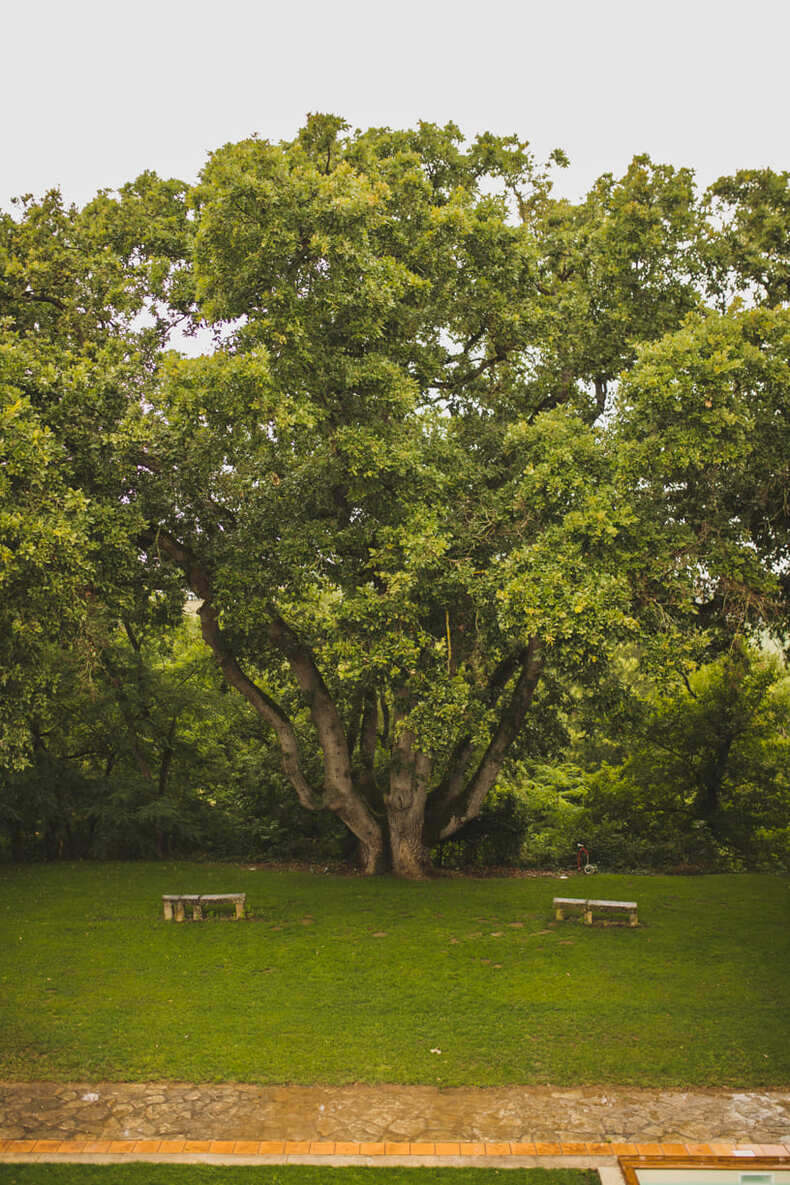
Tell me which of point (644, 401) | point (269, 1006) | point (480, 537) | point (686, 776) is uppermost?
point (644, 401)

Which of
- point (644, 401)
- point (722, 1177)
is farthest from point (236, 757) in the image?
point (722, 1177)

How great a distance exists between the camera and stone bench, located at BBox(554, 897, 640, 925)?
38.0 ft

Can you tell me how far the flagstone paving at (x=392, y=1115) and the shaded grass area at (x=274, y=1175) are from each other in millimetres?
388

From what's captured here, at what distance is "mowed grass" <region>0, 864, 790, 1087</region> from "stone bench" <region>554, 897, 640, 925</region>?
21cm

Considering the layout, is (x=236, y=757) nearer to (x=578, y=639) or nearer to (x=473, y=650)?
(x=473, y=650)

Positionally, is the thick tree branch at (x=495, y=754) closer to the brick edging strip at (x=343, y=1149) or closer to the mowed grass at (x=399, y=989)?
→ the mowed grass at (x=399, y=989)

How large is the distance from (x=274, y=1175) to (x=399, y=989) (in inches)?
142

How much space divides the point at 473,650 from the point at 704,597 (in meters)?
3.39

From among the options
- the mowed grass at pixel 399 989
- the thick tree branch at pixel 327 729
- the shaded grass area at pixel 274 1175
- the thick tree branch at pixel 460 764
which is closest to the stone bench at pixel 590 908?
the mowed grass at pixel 399 989

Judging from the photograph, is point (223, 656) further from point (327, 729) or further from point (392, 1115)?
point (392, 1115)

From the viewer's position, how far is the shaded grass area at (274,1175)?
5652 mm

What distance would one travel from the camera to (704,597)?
11.2 metres

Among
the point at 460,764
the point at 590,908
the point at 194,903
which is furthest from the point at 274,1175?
the point at 460,764

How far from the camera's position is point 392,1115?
6.61 meters
